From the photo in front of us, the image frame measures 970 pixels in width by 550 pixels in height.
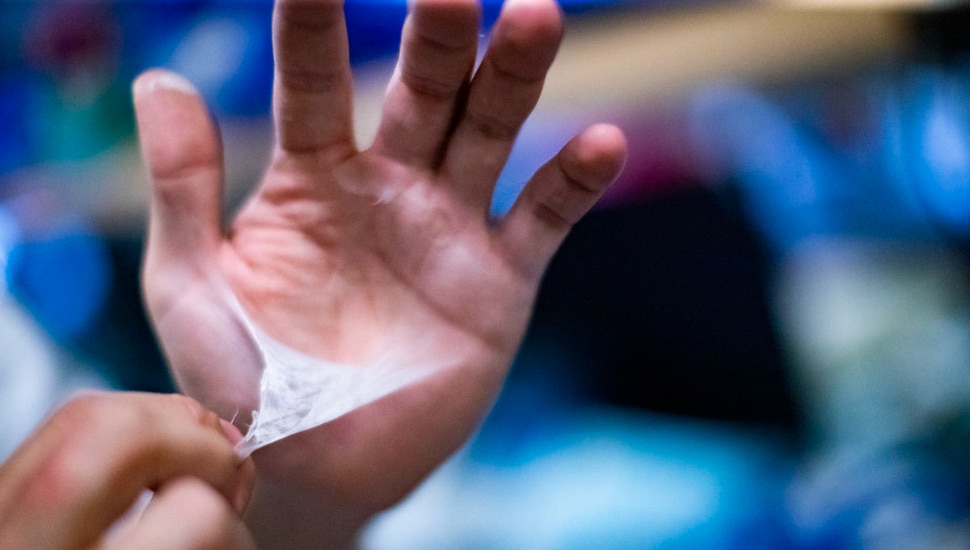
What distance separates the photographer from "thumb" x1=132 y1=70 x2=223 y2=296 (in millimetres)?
386

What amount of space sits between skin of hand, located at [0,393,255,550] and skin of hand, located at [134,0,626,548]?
11 cm

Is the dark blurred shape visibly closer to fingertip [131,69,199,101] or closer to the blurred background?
the blurred background

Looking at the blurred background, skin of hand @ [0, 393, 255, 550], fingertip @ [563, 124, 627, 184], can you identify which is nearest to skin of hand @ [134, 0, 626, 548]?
fingertip @ [563, 124, 627, 184]

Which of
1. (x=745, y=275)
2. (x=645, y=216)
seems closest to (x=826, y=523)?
(x=745, y=275)

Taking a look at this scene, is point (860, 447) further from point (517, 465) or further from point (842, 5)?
point (842, 5)

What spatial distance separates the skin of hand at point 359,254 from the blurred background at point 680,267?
0.93 ft

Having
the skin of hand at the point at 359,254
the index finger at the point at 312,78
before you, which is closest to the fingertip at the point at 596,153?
the skin of hand at the point at 359,254

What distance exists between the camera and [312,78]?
349 mm

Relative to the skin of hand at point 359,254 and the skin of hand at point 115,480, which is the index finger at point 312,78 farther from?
the skin of hand at point 115,480

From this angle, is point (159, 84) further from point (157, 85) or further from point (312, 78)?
point (312, 78)

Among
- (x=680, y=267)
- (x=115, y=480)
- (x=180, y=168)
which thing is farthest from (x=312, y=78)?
(x=680, y=267)

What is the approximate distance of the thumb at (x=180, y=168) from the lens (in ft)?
1.27

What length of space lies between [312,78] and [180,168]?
0.38ft

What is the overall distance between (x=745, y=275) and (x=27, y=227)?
0.88 metres
